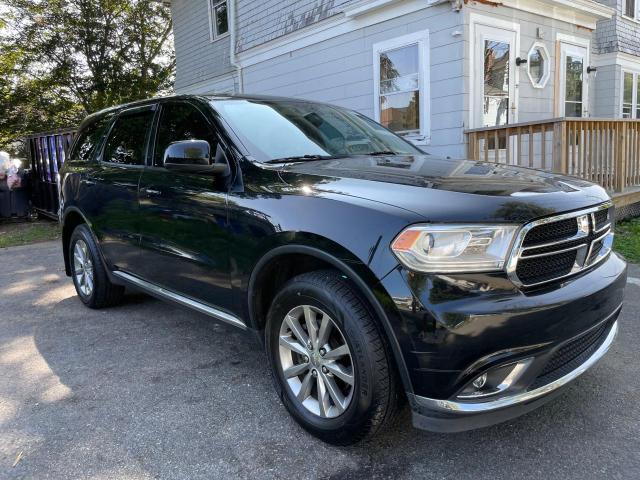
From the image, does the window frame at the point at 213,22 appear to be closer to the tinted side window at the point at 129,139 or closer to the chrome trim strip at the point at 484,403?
the tinted side window at the point at 129,139

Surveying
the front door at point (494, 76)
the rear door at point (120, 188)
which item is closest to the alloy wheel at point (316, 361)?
the rear door at point (120, 188)

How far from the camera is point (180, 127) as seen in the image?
3535mm

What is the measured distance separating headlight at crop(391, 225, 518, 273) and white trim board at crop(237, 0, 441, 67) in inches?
246

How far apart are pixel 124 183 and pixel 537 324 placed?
10.1 ft

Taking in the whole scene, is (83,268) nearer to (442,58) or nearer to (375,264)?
(375,264)

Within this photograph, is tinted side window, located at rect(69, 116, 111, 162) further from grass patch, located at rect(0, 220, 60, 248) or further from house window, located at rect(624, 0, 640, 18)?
house window, located at rect(624, 0, 640, 18)

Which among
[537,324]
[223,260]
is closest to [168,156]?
[223,260]

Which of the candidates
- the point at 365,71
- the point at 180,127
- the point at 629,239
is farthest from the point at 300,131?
the point at 365,71

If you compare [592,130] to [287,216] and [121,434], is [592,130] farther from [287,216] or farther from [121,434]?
[121,434]

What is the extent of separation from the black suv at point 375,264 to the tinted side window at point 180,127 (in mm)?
16

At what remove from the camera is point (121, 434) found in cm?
261

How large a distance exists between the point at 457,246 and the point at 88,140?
160 inches

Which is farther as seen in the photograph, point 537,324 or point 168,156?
point 168,156

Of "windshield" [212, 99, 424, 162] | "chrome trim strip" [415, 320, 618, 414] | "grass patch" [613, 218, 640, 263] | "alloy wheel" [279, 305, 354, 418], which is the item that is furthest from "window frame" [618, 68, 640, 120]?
"alloy wheel" [279, 305, 354, 418]
